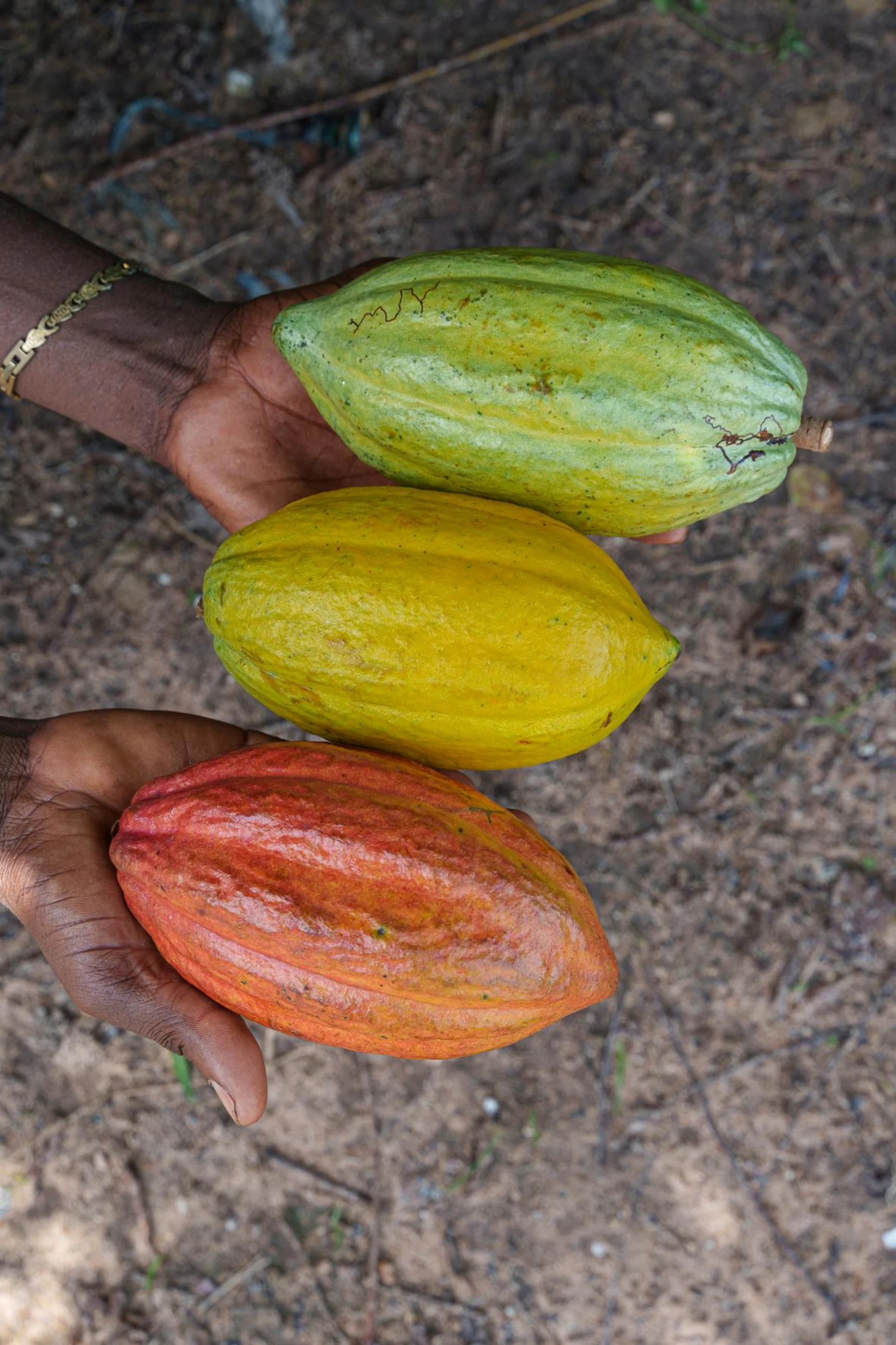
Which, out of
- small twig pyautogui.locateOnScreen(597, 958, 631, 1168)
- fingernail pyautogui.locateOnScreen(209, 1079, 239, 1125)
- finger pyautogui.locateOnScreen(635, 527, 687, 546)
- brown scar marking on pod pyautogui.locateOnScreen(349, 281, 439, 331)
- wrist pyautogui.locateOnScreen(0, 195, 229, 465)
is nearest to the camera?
brown scar marking on pod pyautogui.locateOnScreen(349, 281, 439, 331)

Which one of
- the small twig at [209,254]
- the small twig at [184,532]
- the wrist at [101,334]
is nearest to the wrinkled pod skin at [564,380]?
the wrist at [101,334]

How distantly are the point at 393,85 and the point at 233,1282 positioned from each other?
4447 mm

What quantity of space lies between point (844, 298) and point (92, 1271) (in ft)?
14.7

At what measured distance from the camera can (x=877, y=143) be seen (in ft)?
12.0

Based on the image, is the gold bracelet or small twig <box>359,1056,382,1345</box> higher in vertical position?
the gold bracelet

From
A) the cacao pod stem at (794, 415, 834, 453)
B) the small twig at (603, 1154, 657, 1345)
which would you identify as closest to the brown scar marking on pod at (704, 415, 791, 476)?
the cacao pod stem at (794, 415, 834, 453)

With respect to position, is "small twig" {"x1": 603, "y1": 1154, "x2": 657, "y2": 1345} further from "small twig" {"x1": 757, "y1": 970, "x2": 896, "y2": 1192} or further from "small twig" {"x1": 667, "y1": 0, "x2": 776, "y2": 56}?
"small twig" {"x1": 667, "y1": 0, "x2": 776, "y2": 56}

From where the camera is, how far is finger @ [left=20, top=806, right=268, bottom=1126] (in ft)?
6.80

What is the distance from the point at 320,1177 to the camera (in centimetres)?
355

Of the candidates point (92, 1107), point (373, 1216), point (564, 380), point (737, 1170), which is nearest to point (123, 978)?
point (564, 380)

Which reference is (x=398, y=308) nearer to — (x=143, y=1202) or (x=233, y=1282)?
(x=143, y=1202)

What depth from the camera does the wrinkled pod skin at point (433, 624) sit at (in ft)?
5.92

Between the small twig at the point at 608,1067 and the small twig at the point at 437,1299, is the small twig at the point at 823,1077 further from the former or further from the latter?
the small twig at the point at 437,1299

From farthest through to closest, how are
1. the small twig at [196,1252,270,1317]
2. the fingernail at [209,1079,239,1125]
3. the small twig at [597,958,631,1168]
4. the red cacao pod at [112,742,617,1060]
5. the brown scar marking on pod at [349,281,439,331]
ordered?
the small twig at [597,958,631,1168]
the small twig at [196,1252,270,1317]
the fingernail at [209,1079,239,1125]
the brown scar marking on pod at [349,281,439,331]
the red cacao pod at [112,742,617,1060]
